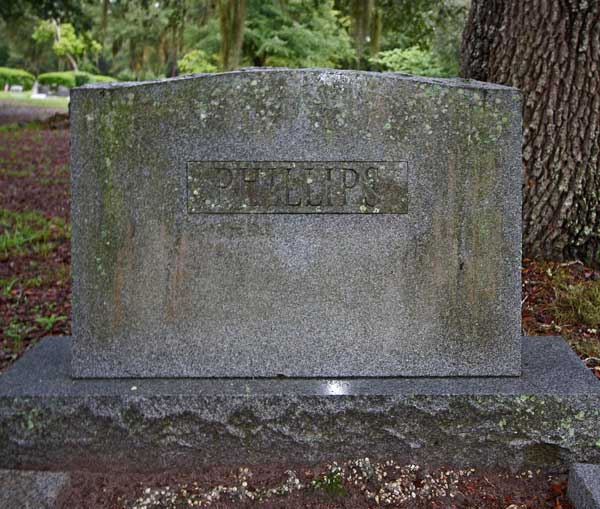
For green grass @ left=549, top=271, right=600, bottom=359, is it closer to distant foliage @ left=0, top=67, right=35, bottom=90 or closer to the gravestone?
the gravestone

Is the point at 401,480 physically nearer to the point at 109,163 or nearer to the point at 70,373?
the point at 70,373

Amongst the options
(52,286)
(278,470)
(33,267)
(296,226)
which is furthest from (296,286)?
(33,267)

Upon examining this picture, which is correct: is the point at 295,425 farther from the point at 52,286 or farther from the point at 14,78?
the point at 14,78

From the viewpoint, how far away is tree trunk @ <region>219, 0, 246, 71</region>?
348 inches

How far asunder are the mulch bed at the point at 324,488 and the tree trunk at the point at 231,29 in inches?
274

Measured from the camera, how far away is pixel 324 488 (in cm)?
256

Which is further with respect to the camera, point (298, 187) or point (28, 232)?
point (28, 232)

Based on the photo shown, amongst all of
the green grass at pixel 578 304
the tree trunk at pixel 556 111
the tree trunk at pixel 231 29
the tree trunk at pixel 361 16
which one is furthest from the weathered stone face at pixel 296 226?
the tree trunk at pixel 231 29

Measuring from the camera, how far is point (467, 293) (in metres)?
2.79

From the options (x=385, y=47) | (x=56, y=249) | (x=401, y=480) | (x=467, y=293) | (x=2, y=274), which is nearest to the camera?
(x=401, y=480)

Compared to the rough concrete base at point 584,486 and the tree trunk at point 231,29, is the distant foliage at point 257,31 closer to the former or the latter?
the tree trunk at point 231,29

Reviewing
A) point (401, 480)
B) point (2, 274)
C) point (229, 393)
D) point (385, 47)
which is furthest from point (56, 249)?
point (385, 47)

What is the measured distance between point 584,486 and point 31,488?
200 centimetres

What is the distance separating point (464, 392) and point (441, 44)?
44.6 feet
